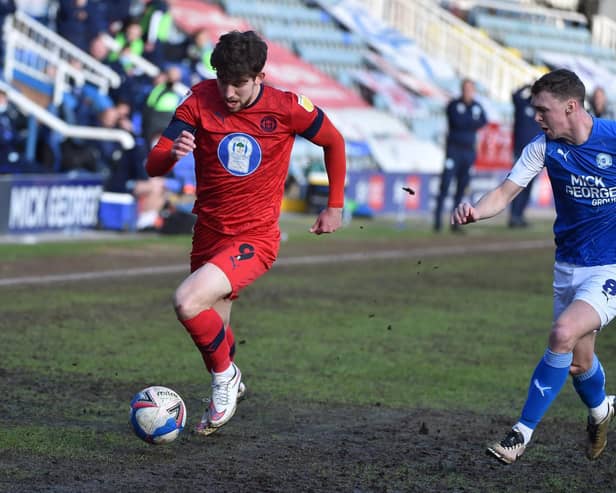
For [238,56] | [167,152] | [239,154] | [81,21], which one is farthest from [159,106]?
[238,56]

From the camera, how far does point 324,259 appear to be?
17.0 m

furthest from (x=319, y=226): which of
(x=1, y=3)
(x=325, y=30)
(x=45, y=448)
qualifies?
(x=325, y=30)

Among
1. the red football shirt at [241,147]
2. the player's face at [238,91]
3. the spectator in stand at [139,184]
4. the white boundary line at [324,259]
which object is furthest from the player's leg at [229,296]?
the spectator in stand at [139,184]

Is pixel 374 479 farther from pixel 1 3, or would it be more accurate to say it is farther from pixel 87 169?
pixel 1 3

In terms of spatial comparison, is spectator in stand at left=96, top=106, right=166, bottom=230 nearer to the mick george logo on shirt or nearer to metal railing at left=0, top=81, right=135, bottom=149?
metal railing at left=0, top=81, right=135, bottom=149

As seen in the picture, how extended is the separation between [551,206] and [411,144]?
3.89 metres

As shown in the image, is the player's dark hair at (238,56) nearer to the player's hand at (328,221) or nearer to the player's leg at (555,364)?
the player's hand at (328,221)

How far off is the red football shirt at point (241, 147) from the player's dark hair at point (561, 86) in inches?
49.0

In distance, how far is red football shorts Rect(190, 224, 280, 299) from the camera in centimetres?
679

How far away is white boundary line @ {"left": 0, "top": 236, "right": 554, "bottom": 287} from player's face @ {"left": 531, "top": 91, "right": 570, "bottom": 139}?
25.5ft

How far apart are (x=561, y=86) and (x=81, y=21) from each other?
18011 millimetres

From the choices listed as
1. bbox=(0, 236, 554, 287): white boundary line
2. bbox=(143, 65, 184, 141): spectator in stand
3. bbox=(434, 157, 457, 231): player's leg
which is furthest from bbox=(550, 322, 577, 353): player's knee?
bbox=(434, 157, 457, 231): player's leg

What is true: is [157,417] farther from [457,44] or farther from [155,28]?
[457,44]

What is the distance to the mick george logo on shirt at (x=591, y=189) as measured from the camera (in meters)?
6.56
